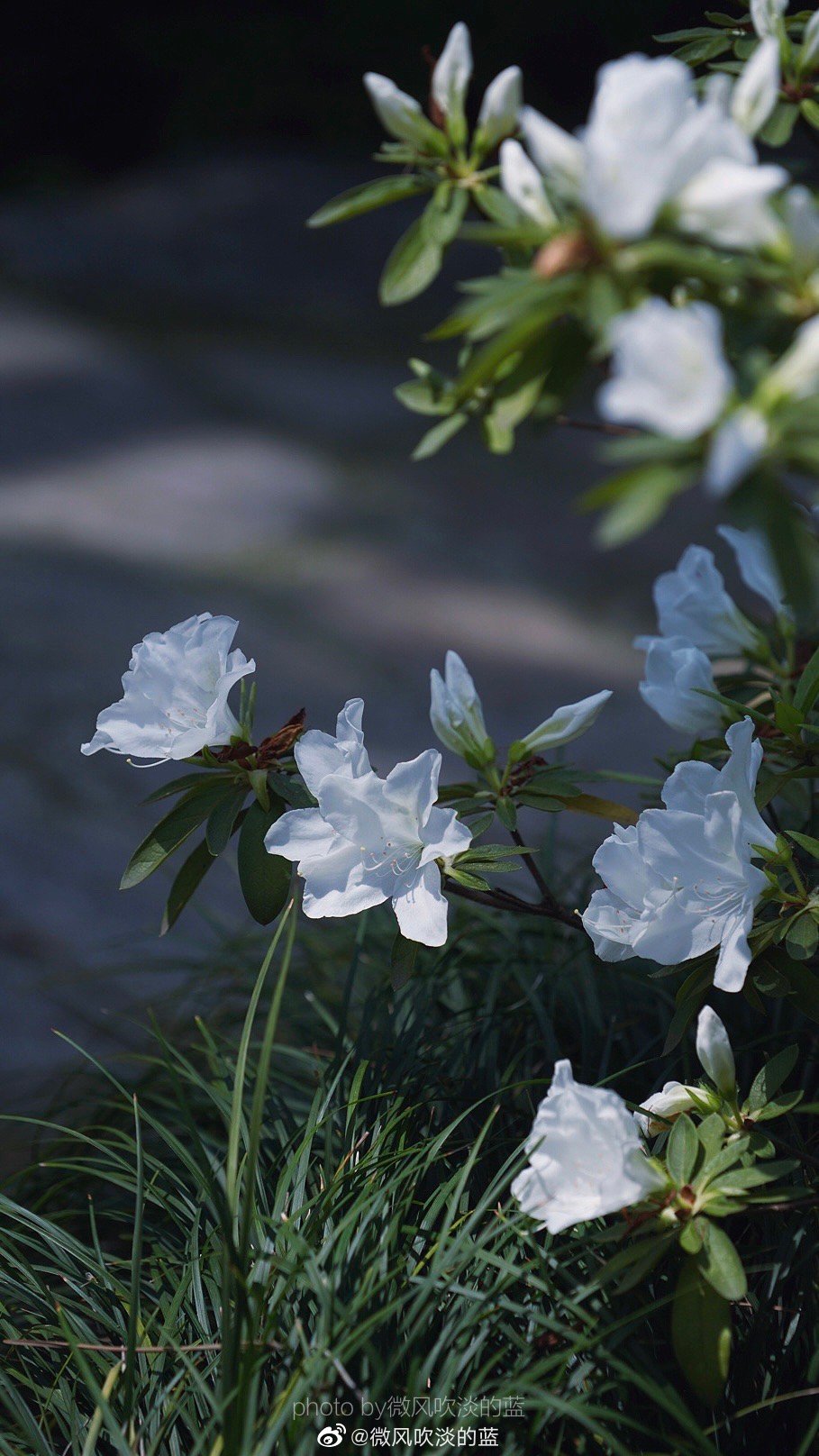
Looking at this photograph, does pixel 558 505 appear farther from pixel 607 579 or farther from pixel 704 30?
pixel 704 30

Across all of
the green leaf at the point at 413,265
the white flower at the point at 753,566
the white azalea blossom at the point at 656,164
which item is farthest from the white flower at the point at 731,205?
the white flower at the point at 753,566

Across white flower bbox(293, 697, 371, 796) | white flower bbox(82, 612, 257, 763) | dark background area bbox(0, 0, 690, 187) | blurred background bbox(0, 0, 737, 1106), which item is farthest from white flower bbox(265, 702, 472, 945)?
dark background area bbox(0, 0, 690, 187)

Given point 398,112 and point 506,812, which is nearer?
point 398,112

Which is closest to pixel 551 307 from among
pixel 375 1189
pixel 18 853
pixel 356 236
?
pixel 375 1189

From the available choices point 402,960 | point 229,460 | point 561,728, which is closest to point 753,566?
point 561,728

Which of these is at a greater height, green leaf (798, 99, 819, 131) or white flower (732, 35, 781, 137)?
white flower (732, 35, 781, 137)

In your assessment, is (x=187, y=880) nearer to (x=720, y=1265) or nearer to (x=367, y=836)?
(x=367, y=836)

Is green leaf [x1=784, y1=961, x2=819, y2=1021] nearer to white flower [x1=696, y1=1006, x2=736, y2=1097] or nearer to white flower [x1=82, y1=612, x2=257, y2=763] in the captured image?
white flower [x1=696, y1=1006, x2=736, y2=1097]

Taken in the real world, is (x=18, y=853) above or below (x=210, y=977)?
below
